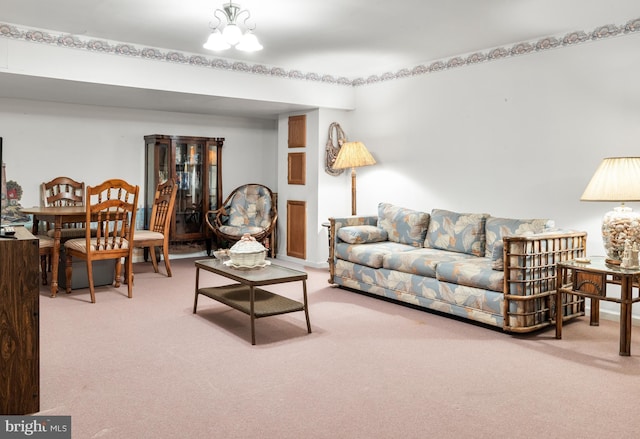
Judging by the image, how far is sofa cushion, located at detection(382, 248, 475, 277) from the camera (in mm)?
4465

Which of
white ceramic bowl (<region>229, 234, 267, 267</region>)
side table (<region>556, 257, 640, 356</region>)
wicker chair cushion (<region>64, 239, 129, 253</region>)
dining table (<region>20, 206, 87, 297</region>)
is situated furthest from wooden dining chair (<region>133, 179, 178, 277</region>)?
side table (<region>556, 257, 640, 356</region>)

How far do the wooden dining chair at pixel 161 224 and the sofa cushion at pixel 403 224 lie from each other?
2.22 metres

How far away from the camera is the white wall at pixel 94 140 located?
20.0 feet

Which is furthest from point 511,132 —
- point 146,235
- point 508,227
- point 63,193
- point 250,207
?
point 63,193

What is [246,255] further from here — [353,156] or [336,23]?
[353,156]

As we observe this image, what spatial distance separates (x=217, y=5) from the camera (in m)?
4.07

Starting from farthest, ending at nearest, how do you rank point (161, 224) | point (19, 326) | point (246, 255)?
point (161, 224) < point (246, 255) < point (19, 326)

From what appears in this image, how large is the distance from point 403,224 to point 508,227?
116cm

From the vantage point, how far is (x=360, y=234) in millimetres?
5363

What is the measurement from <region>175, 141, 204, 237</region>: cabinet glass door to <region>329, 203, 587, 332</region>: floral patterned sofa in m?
2.34

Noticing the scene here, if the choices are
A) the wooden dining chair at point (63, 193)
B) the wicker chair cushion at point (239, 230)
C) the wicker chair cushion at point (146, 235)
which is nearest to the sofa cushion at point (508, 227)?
the wicker chair cushion at point (239, 230)

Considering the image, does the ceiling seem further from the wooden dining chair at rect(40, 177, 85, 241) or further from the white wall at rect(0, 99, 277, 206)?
the wooden dining chair at rect(40, 177, 85, 241)

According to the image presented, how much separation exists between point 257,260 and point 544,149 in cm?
267

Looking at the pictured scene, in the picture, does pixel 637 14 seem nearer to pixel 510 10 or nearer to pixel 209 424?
pixel 510 10
